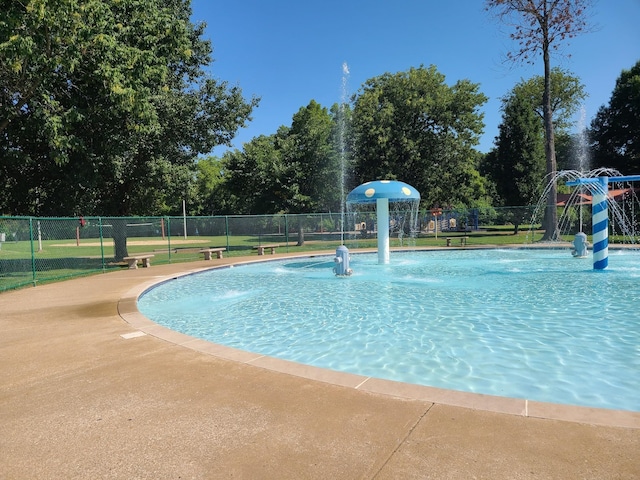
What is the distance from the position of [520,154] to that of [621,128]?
321 inches

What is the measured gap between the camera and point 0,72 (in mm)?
13492

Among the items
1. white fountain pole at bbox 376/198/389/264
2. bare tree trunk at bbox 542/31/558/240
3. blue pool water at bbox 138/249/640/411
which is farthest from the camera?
bare tree trunk at bbox 542/31/558/240

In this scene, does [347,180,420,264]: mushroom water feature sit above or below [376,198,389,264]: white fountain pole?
above

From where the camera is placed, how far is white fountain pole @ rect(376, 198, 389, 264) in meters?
16.8

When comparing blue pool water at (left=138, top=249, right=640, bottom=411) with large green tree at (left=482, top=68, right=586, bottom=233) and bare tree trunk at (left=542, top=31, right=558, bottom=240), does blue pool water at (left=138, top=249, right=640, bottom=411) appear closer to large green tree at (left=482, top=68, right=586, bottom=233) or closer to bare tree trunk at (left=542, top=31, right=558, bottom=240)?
bare tree trunk at (left=542, top=31, right=558, bottom=240)

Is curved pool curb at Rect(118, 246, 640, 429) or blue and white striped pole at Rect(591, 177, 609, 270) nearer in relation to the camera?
curved pool curb at Rect(118, 246, 640, 429)

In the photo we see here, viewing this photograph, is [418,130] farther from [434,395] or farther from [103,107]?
[434,395]

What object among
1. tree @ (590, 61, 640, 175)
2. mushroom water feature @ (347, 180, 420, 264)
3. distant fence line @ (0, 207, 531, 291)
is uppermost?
tree @ (590, 61, 640, 175)

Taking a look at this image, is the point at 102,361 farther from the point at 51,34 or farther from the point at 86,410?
the point at 51,34

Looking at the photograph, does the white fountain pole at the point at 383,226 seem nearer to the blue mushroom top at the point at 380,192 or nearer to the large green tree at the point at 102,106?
the blue mushroom top at the point at 380,192

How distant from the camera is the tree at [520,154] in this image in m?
40.8

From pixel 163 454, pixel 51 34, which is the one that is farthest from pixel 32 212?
pixel 163 454

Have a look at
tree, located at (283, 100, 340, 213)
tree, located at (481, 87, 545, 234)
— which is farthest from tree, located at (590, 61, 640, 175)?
tree, located at (283, 100, 340, 213)

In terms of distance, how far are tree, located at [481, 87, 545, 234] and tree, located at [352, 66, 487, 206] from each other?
370 centimetres
